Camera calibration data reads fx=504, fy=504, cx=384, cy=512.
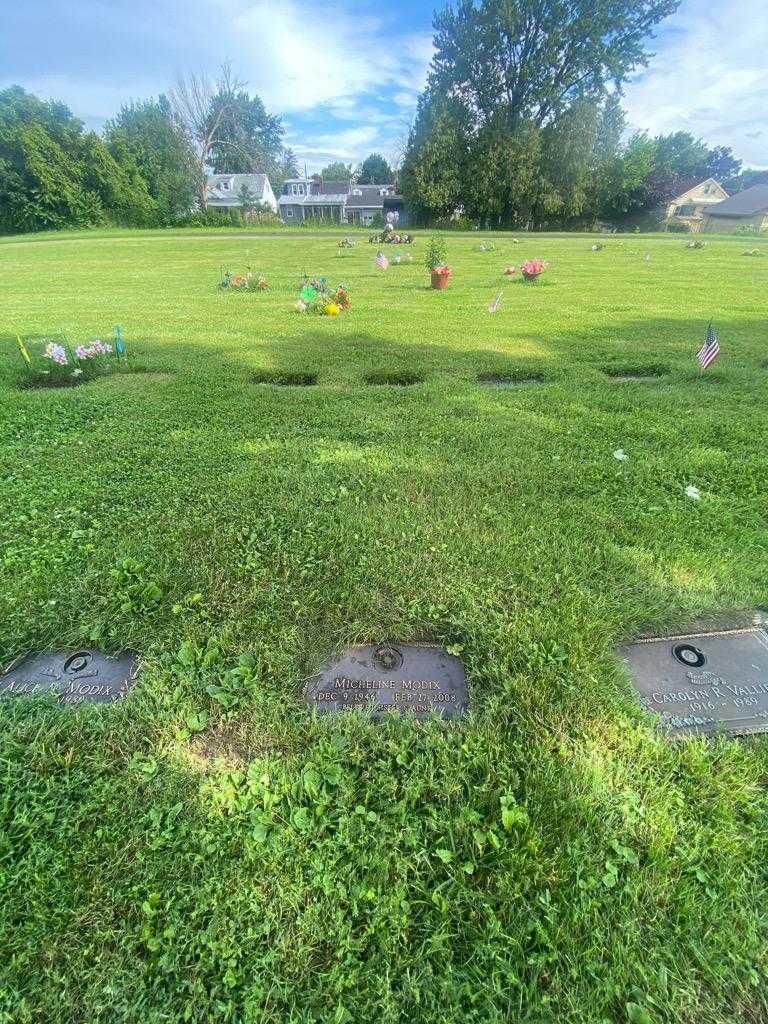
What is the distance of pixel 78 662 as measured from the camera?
1934mm

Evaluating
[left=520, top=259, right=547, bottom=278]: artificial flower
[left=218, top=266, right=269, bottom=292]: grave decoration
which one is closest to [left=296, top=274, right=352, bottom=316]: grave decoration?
[left=218, top=266, right=269, bottom=292]: grave decoration

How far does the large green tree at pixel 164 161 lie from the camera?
38.7 m

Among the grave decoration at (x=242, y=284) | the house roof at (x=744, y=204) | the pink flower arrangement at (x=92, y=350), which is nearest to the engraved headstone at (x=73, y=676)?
the pink flower arrangement at (x=92, y=350)

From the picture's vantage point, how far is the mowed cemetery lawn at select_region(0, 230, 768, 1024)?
1179mm

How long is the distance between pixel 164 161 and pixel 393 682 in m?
51.7

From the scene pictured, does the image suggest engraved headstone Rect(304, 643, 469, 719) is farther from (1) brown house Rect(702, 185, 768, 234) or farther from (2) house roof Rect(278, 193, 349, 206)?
(2) house roof Rect(278, 193, 349, 206)

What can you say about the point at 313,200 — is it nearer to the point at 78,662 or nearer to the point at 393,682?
the point at 78,662

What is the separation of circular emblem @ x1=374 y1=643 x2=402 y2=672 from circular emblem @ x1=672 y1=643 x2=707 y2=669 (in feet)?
3.49

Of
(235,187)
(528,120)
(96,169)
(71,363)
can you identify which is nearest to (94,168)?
(96,169)

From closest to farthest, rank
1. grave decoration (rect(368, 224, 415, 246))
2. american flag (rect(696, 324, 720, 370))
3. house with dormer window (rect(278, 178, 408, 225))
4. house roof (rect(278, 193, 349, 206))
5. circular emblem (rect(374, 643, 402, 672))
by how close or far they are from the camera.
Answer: circular emblem (rect(374, 643, 402, 672)), american flag (rect(696, 324, 720, 370)), grave decoration (rect(368, 224, 415, 246)), house with dormer window (rect(278, 178, 408, 225)), house roof (rect(278, 193, 349, 206))

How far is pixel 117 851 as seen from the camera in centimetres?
136

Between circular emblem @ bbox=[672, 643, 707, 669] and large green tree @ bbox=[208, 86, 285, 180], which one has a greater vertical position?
large green tree @ bbox=[208, 86, 285, 180]

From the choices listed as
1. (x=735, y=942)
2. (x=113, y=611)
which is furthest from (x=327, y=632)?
(x=735, y=942)

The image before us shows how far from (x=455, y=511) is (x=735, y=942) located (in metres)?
1.92
